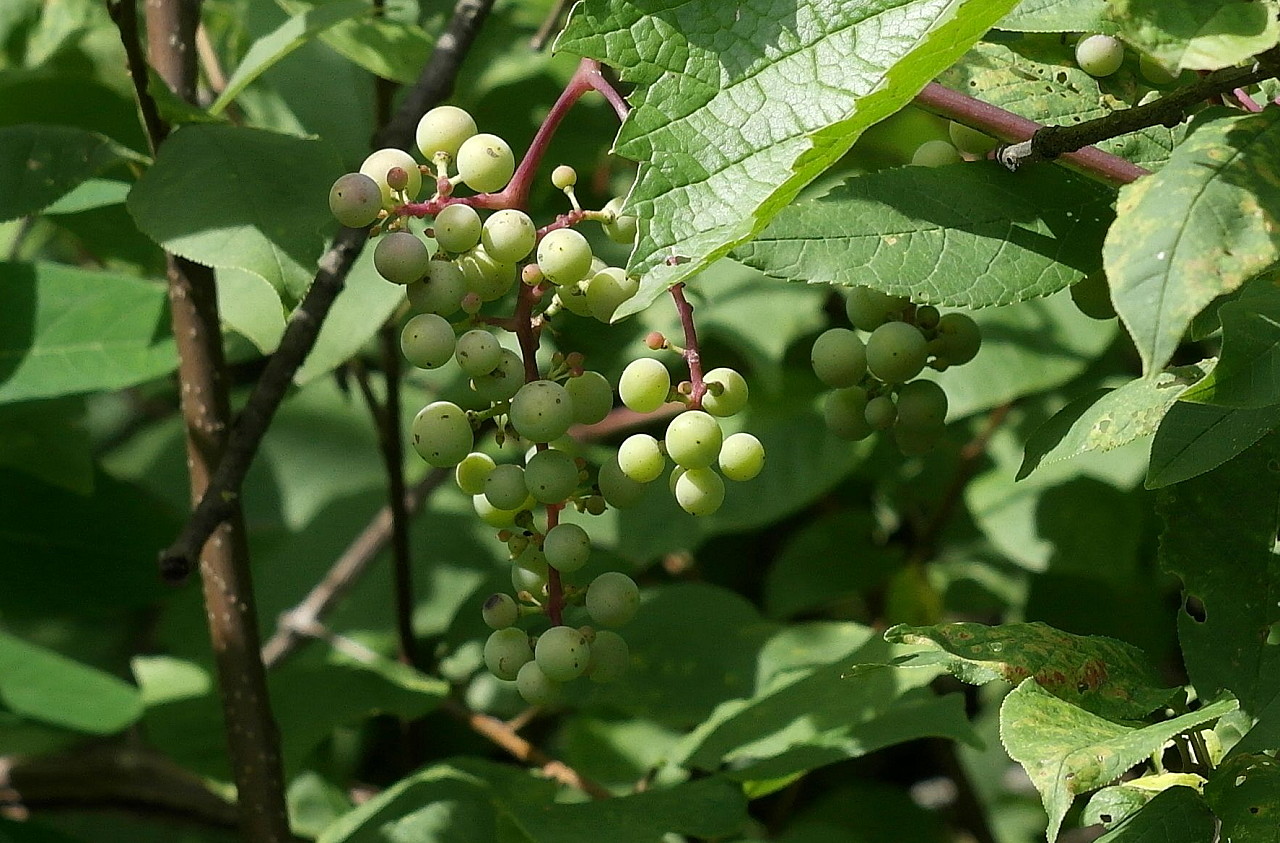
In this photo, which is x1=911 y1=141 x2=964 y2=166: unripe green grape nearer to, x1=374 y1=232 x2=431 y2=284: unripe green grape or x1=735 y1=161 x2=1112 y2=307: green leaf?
x1=735 y1=161 x2=1112 y2=307: green leaf

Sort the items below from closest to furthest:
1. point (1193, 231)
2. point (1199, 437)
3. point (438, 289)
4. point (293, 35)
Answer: point (1193, 231), point (1199, 437), point (438, 289), point (293, 35)

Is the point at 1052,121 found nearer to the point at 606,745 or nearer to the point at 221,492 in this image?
the point at 221,492

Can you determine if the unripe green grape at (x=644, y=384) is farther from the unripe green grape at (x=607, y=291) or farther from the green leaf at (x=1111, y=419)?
the green leaf at (x=1111, y=419)

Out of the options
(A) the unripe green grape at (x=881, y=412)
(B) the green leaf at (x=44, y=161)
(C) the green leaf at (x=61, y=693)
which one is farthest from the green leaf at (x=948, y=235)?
(C) the green leaf at (x=61, y=693)

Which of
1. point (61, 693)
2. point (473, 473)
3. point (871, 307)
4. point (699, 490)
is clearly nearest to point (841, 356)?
point (871, 307)

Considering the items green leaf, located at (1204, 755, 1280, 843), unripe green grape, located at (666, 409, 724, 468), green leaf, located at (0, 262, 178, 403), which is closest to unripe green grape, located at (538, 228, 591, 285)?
unripe green grape, located at (666, 409, 724, 468)

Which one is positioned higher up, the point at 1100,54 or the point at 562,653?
the point at 1100,54

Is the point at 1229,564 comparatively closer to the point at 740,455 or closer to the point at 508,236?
the point at 740,455

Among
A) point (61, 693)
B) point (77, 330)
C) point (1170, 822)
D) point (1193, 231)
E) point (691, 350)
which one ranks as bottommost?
point (61, 693)
